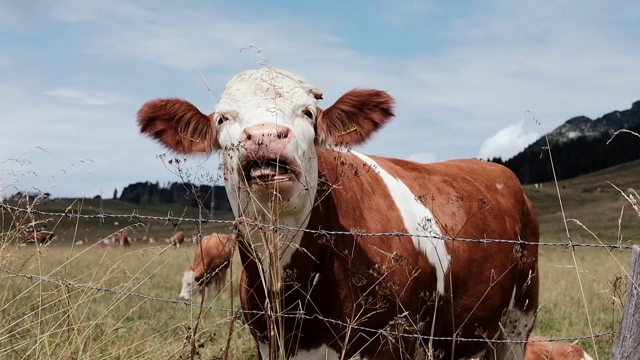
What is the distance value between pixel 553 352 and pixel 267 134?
500 centimetres

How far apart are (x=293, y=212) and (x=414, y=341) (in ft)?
4.13

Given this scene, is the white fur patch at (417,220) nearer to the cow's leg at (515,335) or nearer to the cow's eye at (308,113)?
the cow's eye at (308,113)

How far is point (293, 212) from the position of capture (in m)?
4.30

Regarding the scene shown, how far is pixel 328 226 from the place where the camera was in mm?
4711

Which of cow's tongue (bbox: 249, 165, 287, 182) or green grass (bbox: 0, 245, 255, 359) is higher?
cow's tongue (bbox: 249, 165, 287, 182)

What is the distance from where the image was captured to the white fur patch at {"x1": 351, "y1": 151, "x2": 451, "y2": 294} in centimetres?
518

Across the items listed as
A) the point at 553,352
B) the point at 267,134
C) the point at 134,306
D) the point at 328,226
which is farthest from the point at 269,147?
the point at 134,306

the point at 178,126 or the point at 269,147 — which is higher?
the point at 178,126

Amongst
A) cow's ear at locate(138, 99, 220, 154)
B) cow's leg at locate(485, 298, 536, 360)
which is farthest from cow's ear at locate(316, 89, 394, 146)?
cow's leg at locate(485, 298, 536, 360)

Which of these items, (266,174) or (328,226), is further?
(328,226)

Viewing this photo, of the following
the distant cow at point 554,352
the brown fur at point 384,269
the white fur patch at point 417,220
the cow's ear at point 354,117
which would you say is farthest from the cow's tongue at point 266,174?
the distant cow at point 554,352

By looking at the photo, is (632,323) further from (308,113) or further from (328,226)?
(308,113)

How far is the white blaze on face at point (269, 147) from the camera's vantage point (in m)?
4.02

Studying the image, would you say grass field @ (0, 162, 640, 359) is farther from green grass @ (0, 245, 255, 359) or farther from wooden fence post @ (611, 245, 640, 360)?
wooden fence post @ (611, 245, 640, 360)
